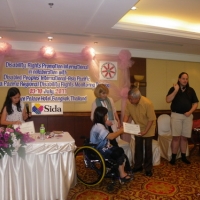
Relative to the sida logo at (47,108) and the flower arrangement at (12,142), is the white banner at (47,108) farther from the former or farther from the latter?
the flower arrangement at (12,142)

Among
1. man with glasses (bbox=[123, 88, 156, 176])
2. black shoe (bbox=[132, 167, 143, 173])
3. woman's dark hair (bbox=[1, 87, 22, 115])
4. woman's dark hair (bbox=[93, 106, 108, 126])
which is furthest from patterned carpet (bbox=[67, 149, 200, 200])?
woman's dark hair (bbox=[1, 87, 22, 115])

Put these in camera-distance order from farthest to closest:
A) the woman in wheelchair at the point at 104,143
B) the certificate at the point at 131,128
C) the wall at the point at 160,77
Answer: the wall at the point at 160,77 < the certificate at the point at 131,128 < the woman in wheelchair at the point at 104,143

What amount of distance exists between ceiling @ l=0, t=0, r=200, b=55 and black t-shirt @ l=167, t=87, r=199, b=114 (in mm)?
1064

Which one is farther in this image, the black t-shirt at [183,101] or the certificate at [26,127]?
the black t-shirt at [183,101]

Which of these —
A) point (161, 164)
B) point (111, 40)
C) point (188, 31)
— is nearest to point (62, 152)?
point (161, 164)

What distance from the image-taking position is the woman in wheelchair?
9.55 ft

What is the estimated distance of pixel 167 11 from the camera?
142 inches

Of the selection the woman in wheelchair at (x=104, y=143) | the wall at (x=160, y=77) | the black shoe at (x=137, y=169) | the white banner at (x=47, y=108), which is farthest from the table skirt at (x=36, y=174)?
the wall at (x=160, y=77)

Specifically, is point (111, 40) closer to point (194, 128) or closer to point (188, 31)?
point (188, 31)

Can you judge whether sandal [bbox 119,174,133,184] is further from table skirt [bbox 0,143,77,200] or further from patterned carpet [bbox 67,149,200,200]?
table skirt [bbox 0,143,77,200]

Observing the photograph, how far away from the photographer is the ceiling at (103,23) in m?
2.79

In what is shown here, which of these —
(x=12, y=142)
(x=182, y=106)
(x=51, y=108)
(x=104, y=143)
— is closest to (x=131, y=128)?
(x=104, y=143)

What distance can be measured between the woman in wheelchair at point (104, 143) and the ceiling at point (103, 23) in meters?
1.31

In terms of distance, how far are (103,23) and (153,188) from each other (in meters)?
2.43
